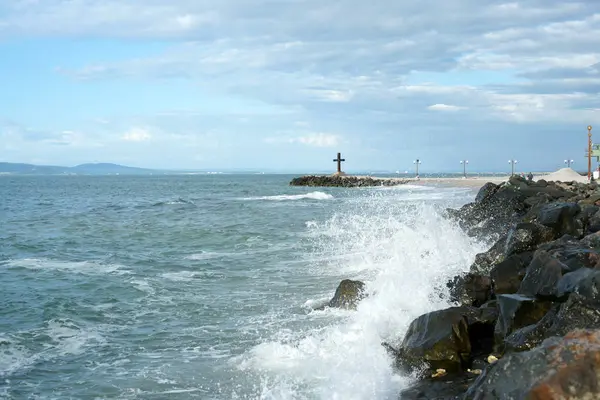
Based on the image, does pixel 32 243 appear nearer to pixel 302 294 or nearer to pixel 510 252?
pixel 302 294

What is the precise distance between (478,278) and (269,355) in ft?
10.5

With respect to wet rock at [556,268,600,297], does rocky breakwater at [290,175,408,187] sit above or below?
above

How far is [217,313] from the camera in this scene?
11.2 m

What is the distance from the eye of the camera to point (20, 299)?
12.9 m

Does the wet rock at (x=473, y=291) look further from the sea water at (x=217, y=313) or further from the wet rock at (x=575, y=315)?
the wet rock at (x=575, y=315)

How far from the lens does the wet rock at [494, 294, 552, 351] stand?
6613mm

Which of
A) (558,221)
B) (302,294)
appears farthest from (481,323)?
(302,294)

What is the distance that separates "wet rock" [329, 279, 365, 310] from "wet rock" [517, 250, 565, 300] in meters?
3.77

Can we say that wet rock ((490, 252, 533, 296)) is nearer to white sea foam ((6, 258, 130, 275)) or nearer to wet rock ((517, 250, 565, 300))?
wet rock ((517, 250, 565, 300))

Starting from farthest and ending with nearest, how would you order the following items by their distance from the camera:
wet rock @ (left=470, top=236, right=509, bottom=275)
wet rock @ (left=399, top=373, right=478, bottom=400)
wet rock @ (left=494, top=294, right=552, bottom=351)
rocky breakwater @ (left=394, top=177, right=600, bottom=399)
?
wet rock @ (left=470, top=236, right=509, bottom=275) → wet rock @ (left=494, top=294, right=552, bottom=351) → wet rock @ (left=399, top=373, right=478, bottom=400) → rocky breakwater @ (left=394, top=177, right=600, bottom=399)

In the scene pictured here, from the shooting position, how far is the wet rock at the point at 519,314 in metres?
6.61

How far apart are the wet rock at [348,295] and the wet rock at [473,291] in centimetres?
195

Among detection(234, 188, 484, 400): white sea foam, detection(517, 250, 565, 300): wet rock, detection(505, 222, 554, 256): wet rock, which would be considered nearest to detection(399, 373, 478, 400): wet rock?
detection(234, 188, 484, 400): white sea foam

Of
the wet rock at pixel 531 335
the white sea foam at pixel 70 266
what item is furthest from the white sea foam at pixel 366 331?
the white sea foam at pixel 70 266
